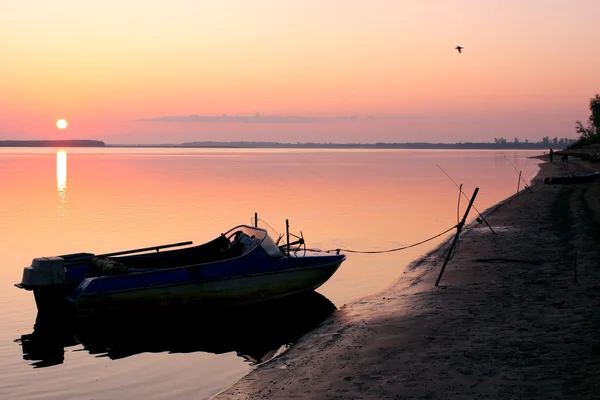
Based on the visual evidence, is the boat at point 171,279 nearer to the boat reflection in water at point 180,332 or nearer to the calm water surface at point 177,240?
the boat reflection in water at point 180,332

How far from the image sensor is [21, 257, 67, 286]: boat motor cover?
16938 millimetres

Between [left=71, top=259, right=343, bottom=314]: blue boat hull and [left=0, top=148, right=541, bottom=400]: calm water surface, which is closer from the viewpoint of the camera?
[left=0, top=148, right=541, bottom=400]: calm water surface

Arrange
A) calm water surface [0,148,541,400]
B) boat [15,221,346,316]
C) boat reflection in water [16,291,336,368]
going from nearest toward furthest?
1. calm water surface [0,148,541,400]
2. boat reflection in water [16,291,336,368]
3. boat [15,221,346,316]

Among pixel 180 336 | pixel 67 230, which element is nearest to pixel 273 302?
pixel 180 336

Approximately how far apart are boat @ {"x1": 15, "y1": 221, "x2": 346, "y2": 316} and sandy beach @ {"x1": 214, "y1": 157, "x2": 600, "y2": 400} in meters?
2.15

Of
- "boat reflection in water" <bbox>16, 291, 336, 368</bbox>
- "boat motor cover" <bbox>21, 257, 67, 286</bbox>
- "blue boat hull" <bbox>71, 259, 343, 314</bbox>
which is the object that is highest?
"boat motor cover" <bbox>21, 257, 67, 286</bbox>

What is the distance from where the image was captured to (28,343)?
16.1 meters

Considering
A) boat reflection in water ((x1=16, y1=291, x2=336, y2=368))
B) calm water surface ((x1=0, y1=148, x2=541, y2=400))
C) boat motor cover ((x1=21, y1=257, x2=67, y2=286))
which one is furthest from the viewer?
boat motor cover ((x1=21, y1=257, x2=67, y2=286))

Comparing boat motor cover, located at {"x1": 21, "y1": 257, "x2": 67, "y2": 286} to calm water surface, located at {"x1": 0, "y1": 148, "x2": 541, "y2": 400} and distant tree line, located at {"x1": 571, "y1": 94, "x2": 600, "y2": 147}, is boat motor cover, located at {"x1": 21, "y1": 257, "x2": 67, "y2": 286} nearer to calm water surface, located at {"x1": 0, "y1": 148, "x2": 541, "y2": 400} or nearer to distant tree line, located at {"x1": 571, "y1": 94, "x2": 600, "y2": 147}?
calm water surface, located at {"x1": 0, "y1": 148, "x2": 541, "y2": 400}

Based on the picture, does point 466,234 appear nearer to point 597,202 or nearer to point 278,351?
point 597,202

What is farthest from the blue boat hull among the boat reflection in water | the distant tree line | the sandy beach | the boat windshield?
the distant tree line

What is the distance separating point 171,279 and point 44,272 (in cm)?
359

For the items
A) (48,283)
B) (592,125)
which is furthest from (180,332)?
(592,125)

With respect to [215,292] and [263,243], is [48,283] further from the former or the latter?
[263,243]
